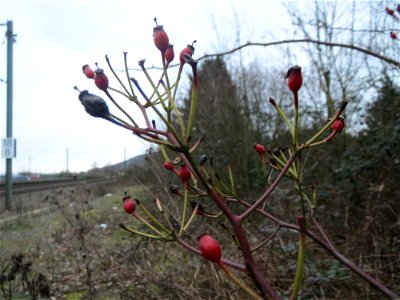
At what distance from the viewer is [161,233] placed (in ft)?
3.18

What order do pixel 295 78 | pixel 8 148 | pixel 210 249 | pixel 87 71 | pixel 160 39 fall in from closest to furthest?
pixel 210 249, pixel 295 78, pixel 160 39, pixel 87 71, pixel 8 148

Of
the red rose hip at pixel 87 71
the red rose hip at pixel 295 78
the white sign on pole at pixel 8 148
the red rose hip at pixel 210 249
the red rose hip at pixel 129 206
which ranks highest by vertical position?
the white sign on pole at pixel 8 148

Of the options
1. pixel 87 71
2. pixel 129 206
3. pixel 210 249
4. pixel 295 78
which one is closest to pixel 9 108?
pixel 87 71

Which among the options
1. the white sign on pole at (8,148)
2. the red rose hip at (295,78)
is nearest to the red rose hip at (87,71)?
the red rose hip at (295,78)

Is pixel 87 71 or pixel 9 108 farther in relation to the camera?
pixel 9 108

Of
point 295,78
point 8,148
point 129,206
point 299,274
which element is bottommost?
point 299,274

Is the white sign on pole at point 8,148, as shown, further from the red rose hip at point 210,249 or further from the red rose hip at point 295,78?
the red rose hip at point 210,249

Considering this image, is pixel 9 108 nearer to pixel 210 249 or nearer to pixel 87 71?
pixel 87 71

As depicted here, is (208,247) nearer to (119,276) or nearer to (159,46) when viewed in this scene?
(159,46)

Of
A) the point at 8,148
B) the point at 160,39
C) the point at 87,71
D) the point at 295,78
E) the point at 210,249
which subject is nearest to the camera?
the point at 210,249

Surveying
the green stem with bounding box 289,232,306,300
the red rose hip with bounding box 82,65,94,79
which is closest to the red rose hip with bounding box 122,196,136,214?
the red rose hip with bounding box 82,65,94,79

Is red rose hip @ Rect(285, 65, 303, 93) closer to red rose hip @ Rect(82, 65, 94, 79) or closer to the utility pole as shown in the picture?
red rose hip @ Rect(82, 65, 94, 79)

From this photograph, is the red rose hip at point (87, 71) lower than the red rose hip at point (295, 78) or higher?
higher

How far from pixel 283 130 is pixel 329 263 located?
538 cm
